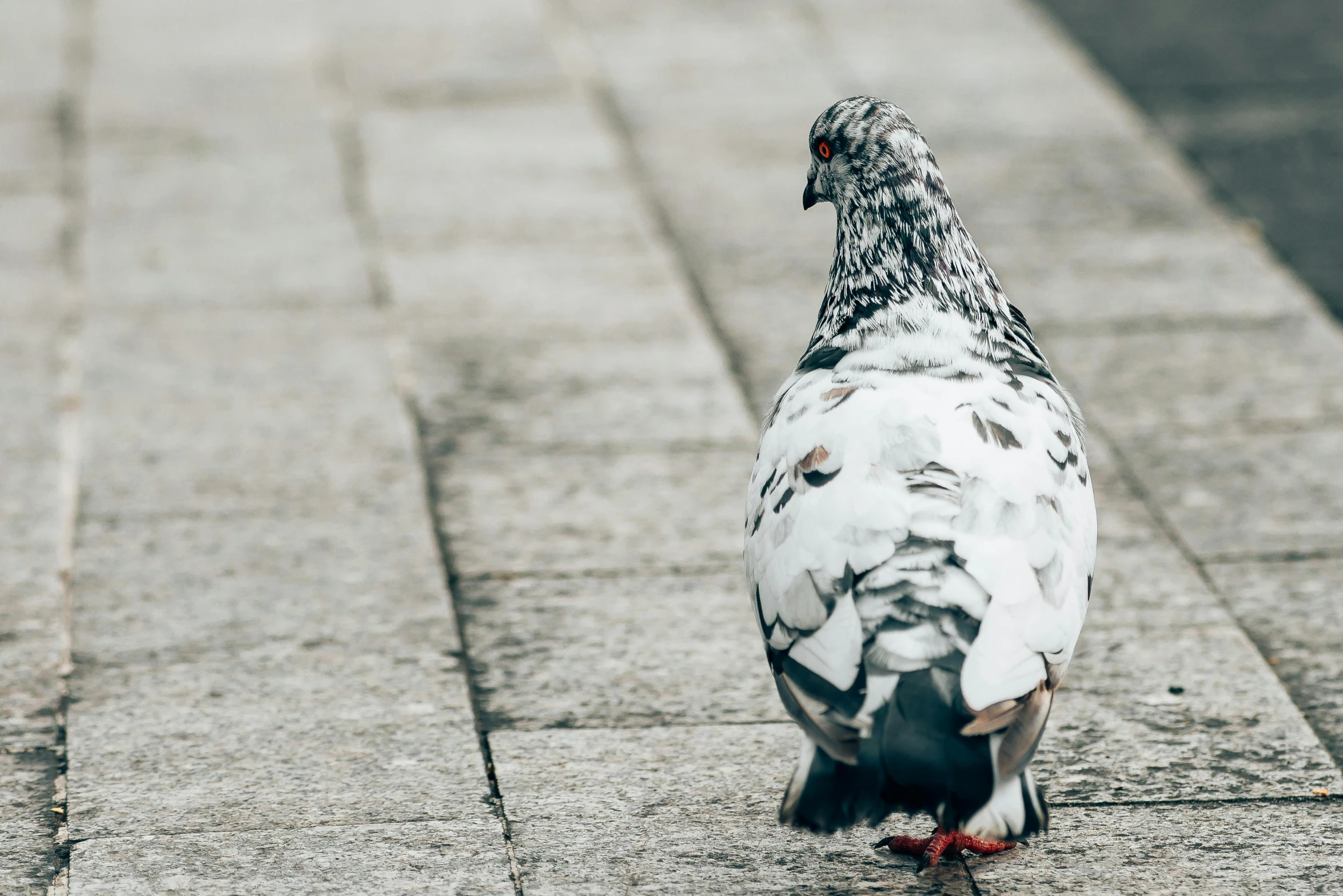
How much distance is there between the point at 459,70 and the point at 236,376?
4.15 m

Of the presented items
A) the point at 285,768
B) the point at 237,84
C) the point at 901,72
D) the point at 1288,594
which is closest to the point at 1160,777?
the point at 1288,594

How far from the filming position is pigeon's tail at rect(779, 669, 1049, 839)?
3672 mm

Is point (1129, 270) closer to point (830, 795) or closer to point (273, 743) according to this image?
point (273, 743)

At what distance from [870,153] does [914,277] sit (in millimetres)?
301

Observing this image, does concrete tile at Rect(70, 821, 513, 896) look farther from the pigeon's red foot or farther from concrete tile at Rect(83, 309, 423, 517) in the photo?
concrete tile at Rect(83, 309, 423, 517)

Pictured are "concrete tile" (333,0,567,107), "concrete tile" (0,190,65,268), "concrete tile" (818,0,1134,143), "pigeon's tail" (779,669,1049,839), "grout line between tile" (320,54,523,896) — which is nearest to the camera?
"pigeon's tail" (779,669,1049,839)

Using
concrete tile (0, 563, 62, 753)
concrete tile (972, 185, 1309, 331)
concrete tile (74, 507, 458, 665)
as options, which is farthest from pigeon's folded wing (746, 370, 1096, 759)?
concrete tile (972, 185, 1309, 331)

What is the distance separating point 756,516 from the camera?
412 centimetres

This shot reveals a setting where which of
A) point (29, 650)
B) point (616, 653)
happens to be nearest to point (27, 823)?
point (29, 650)

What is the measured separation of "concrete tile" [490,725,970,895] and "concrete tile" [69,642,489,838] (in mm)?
184

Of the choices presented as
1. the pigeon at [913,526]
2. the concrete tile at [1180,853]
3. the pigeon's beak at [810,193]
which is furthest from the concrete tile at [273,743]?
the pigeon's beak at [810,193]

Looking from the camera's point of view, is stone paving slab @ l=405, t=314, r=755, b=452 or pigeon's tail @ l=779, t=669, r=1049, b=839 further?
stone paving slab @ l=405, t=314, r=755, b=452

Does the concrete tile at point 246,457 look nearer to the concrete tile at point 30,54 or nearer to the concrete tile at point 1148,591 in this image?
the concrete tile at point 1148,591

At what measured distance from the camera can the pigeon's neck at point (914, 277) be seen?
13.9 ft
